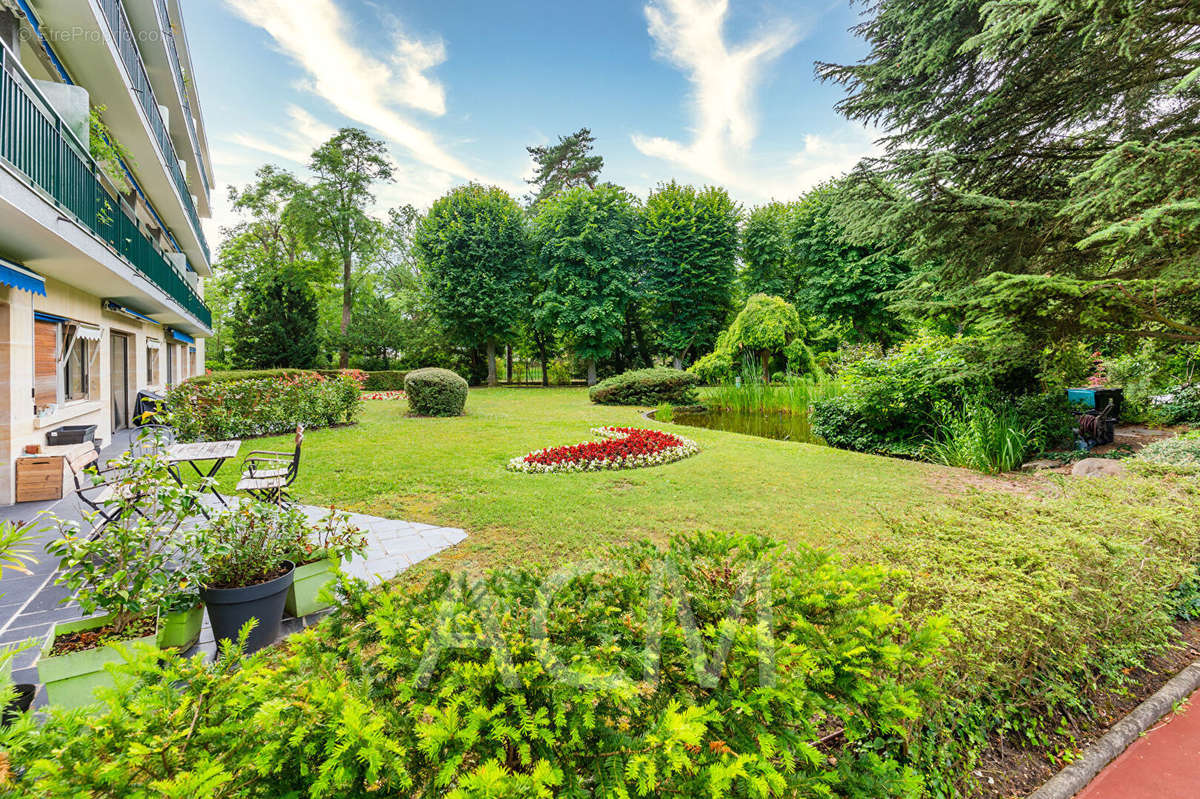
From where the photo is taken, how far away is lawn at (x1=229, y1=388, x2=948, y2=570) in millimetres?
4410

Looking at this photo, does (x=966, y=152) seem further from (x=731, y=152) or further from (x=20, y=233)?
(x=20, y=233)

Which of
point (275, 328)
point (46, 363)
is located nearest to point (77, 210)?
point (46, 363)

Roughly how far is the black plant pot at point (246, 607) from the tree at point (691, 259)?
2363 centimetres

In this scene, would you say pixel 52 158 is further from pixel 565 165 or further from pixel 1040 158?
pixel 565 165

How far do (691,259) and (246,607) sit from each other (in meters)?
24.6

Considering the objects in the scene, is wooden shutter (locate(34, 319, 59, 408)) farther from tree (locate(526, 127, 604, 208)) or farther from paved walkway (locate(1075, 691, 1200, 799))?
tree (locate(526, 127, 604, 208))

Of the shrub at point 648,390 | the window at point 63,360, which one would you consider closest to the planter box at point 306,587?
the window at point 63,360

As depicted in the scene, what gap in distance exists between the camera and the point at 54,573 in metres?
3.58

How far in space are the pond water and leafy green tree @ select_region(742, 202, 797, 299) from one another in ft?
45.0

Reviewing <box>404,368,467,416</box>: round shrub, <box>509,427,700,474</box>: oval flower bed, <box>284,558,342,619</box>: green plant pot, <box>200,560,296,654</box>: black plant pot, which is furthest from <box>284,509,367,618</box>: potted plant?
<box>404,368,467,416</box>: round shrub

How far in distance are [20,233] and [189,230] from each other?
14088 mm

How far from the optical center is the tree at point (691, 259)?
81.2 feet

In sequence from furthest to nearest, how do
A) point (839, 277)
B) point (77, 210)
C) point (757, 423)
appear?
point (839, 277)
point (757, 423)
point (77, 210)

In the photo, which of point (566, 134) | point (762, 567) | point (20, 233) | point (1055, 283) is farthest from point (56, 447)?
point (566, 134)
